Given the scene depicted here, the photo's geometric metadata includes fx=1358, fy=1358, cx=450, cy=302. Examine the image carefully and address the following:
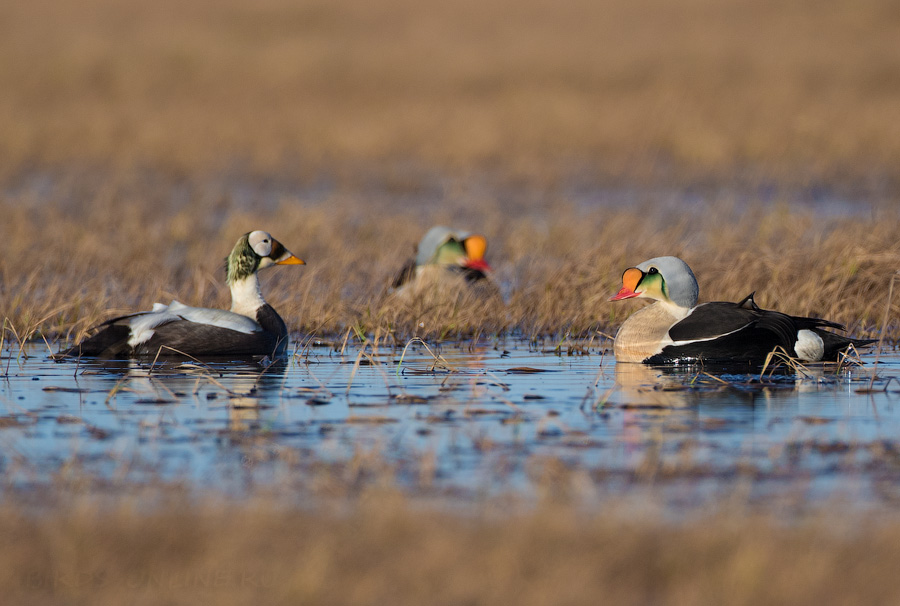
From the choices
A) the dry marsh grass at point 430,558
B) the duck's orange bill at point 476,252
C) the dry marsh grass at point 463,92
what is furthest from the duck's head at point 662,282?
the dry marsh grass at point 463,92

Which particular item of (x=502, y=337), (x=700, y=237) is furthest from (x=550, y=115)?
(x=502, y=337)

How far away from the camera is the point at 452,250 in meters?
10.9

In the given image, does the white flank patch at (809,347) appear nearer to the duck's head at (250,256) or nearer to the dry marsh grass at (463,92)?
the duck's head at (250,256)

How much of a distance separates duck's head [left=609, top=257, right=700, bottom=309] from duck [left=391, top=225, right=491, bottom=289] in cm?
236

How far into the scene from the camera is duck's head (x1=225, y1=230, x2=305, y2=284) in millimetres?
8867

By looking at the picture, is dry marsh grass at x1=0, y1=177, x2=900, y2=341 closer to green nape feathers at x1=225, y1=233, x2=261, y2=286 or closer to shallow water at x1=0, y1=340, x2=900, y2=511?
green nape feathers at x1=225, y1=233, x2=261, y2=286

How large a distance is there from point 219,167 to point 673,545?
15459 millimetres

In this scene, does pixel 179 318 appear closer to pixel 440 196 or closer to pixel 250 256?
pixel 250 256

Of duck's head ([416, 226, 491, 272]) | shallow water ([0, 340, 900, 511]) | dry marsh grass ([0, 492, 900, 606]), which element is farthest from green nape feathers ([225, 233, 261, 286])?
dry marsh grass ([0, 492, 900, 606])

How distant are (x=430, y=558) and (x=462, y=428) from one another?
200 cm

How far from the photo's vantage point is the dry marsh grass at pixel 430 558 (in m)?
3.68

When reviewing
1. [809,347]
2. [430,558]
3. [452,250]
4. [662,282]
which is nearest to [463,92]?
[452,250]

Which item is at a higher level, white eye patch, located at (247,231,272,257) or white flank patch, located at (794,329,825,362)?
white eye patch, located at (247,231,272,257)

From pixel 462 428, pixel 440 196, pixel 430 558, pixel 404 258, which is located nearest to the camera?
pixel 430 558
